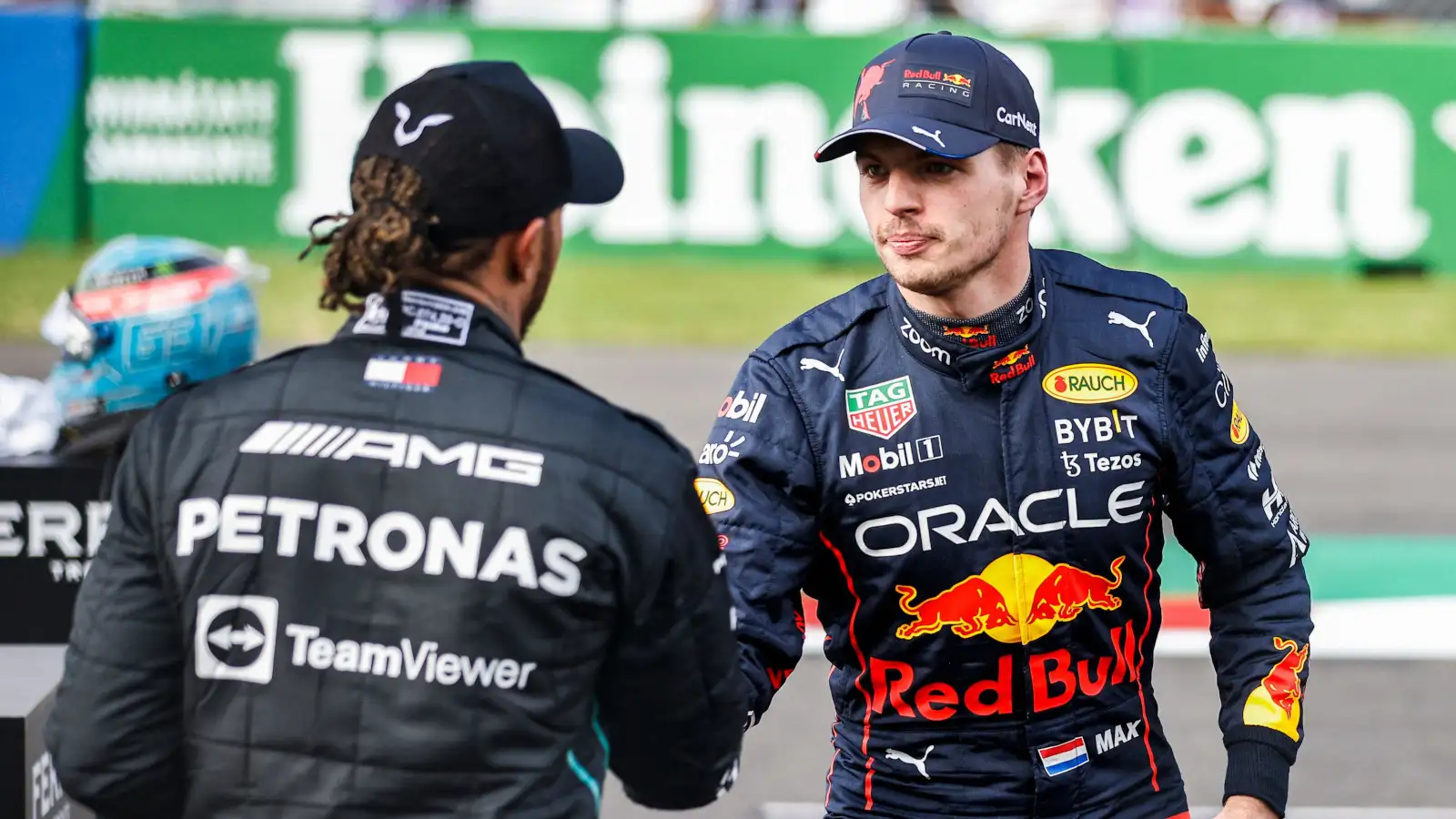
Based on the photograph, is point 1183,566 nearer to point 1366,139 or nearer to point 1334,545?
point 1334,545

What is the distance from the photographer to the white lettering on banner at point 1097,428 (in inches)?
125

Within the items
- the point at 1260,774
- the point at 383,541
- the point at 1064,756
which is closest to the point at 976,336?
the point at 1064,756

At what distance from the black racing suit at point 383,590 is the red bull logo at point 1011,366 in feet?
3.20

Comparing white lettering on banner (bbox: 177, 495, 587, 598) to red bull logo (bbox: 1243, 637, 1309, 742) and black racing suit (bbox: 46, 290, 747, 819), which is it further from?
red bull logo (bbox: 1243, 637, 1309, 742)

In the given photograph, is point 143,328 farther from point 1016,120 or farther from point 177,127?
point 177,127

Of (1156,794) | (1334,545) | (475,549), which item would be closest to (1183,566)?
(1334,545)

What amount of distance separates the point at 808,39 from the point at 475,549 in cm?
1328

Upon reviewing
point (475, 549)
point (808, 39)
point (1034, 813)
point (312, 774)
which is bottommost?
point (1034, 813)

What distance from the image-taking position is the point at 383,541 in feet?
7.43

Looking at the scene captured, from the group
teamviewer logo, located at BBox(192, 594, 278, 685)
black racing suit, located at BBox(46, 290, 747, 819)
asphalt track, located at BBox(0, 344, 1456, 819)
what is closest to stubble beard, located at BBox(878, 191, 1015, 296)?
black racing suit, located at BBox(46, 290, 747, 819)

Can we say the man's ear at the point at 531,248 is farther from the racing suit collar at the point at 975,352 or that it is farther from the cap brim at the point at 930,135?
the racing suit collar at the point at 975,352

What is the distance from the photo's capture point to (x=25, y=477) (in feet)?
13.1

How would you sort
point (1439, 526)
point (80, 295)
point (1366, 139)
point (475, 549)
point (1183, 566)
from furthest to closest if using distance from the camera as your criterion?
1. point (1366, 139)
2. point (1439, 526)
3. point (1183, 566)
4. point (80, 295)
5. point (475, 549)

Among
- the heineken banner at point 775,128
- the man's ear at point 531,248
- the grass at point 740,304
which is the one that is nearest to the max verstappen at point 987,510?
the man's ear at point 531,248
